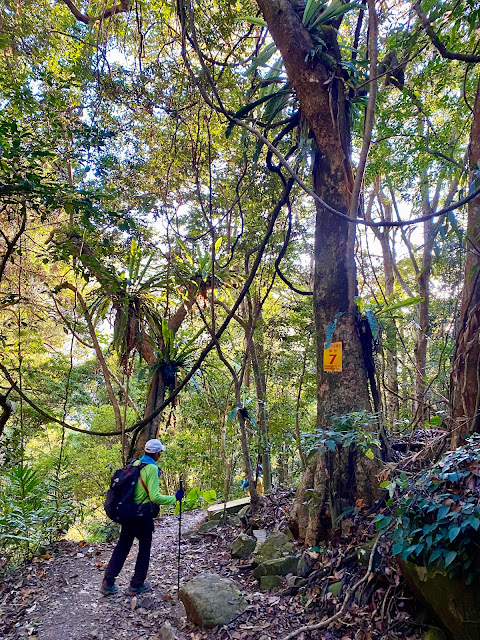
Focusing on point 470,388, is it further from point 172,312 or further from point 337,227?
point 172,312

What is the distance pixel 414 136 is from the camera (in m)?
5.97

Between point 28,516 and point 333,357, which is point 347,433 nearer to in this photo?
point 333,357

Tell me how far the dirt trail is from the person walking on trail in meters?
0.11

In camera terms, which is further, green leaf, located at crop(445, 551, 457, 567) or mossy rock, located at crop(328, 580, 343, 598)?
mossy rock, located at crop(328, 580, 343, 598)

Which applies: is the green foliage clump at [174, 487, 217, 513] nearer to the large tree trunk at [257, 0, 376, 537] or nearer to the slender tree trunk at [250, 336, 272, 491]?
the slender tree trunk at [250, 336, 272, 491]

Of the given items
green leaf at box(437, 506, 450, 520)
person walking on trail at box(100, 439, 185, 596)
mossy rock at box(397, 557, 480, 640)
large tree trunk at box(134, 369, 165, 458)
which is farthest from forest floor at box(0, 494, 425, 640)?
large tree trunk at box(134, 369, 165, 458)

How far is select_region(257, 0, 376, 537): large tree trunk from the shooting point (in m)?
3.57

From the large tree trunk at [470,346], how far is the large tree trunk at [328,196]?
0.94 metres

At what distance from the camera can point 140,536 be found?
3.93 metres

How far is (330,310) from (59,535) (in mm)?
4531

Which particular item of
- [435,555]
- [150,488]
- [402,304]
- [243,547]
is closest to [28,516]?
[150,488]

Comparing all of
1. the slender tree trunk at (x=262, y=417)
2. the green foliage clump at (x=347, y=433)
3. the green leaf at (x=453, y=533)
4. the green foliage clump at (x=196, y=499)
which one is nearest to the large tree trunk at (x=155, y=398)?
the green foliage clump at (x=196, y=499)

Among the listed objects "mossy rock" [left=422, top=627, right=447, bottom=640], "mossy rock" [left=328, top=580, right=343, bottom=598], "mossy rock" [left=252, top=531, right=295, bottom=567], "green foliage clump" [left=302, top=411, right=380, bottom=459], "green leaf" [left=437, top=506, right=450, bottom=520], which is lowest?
"mossy rock" [left=422, top=627, right=447, bottom=640]

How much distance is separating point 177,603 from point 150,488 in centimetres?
99
